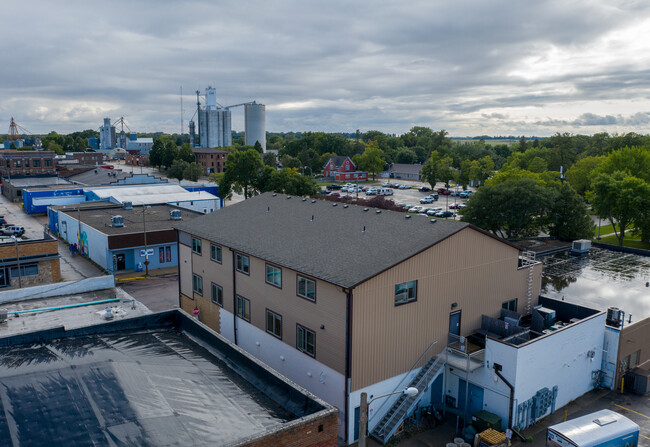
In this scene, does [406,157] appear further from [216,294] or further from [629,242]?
[216,294]

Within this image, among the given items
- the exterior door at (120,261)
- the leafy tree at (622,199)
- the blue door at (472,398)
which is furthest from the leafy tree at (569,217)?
the exterior door at (120,261)

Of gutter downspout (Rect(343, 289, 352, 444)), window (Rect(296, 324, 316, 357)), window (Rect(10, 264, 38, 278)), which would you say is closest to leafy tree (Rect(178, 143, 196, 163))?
window (Rect(10, 264, 38, 278))

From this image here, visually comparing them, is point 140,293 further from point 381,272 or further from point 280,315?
point 381,272

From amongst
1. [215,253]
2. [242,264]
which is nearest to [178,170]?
[215,253]

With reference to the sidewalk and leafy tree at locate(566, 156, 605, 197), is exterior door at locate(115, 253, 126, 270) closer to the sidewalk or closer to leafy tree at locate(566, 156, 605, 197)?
the sidewalk

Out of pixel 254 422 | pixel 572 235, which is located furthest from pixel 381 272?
pixel 572 235
